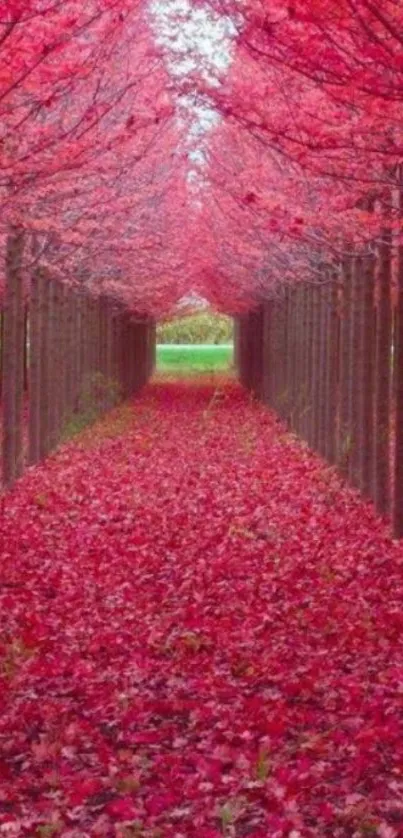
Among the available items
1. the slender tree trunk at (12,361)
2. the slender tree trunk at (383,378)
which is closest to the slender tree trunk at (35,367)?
the slender tree trunk at (12,361)

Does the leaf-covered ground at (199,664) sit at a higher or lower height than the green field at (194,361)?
higher

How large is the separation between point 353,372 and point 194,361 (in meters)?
87.7

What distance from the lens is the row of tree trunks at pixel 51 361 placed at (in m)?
21.0

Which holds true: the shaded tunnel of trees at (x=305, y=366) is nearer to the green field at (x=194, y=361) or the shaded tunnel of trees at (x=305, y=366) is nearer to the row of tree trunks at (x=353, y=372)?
the row of tree trunks at (x=353, y=372)

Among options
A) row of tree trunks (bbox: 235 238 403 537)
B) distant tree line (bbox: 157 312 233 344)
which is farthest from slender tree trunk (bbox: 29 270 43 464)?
distant tree line (bbox: 157 312 233 344)


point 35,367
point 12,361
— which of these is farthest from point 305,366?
point 12,361

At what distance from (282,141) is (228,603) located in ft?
13.9

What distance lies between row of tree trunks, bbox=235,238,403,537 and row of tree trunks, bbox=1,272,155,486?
15.4 ft

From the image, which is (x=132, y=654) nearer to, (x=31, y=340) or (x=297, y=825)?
(x=297, y=825)

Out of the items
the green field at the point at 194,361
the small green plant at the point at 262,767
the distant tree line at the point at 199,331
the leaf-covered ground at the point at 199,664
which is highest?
the distant tree line at the point at 199,331

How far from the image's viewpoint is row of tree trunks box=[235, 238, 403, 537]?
55.9 ft

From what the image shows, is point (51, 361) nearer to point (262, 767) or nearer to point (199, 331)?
point (262, 767)

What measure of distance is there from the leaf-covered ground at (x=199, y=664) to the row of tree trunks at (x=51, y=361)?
149 centimetres

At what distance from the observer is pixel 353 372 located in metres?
19.9
